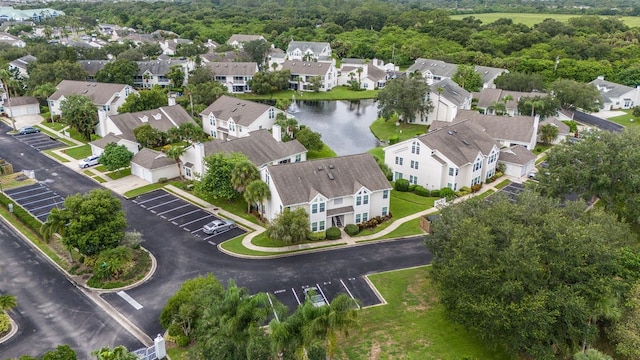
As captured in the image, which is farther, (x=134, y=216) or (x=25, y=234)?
(x=134, y=216)

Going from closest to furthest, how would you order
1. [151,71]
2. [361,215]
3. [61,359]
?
[61,359], [361,215], [151,71]

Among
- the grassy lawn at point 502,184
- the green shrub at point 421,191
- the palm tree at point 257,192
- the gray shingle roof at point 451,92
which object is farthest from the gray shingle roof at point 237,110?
the grassy lawn at point 502,184

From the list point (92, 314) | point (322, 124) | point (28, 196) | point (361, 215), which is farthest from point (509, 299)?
point (322, 124)

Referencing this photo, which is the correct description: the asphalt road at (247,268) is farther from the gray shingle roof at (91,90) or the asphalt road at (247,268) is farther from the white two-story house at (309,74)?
the white two-story house at (309,74)

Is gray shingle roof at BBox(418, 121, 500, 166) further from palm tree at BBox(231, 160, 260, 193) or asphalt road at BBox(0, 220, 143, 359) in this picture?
asphalt road at BBox(0, 220, 143, 359)

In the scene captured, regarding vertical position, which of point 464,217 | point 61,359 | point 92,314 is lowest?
point 92,314

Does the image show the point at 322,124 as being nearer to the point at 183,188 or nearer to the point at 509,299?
the point at 183,188

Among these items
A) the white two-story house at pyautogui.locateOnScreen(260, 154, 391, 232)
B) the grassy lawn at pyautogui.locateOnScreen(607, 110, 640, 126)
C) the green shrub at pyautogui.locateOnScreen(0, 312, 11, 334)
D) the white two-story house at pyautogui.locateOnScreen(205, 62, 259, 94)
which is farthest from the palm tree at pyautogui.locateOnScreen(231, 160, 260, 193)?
the grassy lawn at pyautogui.locateOnScreen(607, 110, 640, 126)
